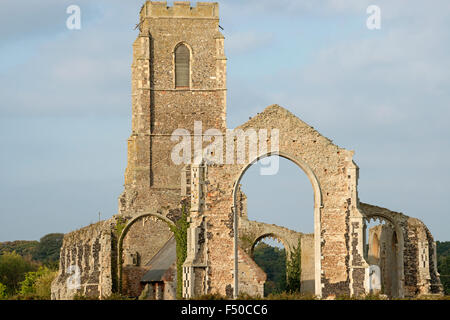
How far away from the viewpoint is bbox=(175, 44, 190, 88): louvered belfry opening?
56469mm

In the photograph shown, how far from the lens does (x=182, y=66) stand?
56594 millimetres

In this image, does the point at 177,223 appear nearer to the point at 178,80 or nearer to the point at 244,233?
the point at 244,233

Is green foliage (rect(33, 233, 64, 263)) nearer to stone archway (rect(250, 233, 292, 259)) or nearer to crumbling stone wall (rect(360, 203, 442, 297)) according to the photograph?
stone archway (rect(250, 233, 292, 259))

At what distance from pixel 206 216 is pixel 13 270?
154 feet

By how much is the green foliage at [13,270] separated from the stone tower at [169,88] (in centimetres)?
2539

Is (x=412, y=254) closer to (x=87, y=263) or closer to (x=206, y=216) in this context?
(x=206, y=216)

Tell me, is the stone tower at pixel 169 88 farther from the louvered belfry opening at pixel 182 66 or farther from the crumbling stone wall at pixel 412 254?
the crumbling stone wall at pixel 412 254

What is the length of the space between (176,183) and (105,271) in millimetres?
13627

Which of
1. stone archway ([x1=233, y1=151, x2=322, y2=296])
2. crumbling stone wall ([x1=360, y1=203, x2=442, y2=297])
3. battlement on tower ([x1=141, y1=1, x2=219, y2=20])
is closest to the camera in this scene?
stone archway ([x1=233, y1=151, x2=322, y2=296])

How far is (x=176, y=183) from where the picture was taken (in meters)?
55.2

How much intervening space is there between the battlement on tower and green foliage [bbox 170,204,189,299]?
18342 millimetres

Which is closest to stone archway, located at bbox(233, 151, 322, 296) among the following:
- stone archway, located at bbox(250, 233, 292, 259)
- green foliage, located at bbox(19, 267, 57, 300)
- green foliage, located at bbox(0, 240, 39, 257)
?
stone archway, located at bbox(250, 233, 292, 259)

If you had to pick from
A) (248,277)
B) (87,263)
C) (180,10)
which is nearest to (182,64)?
(180,10)
